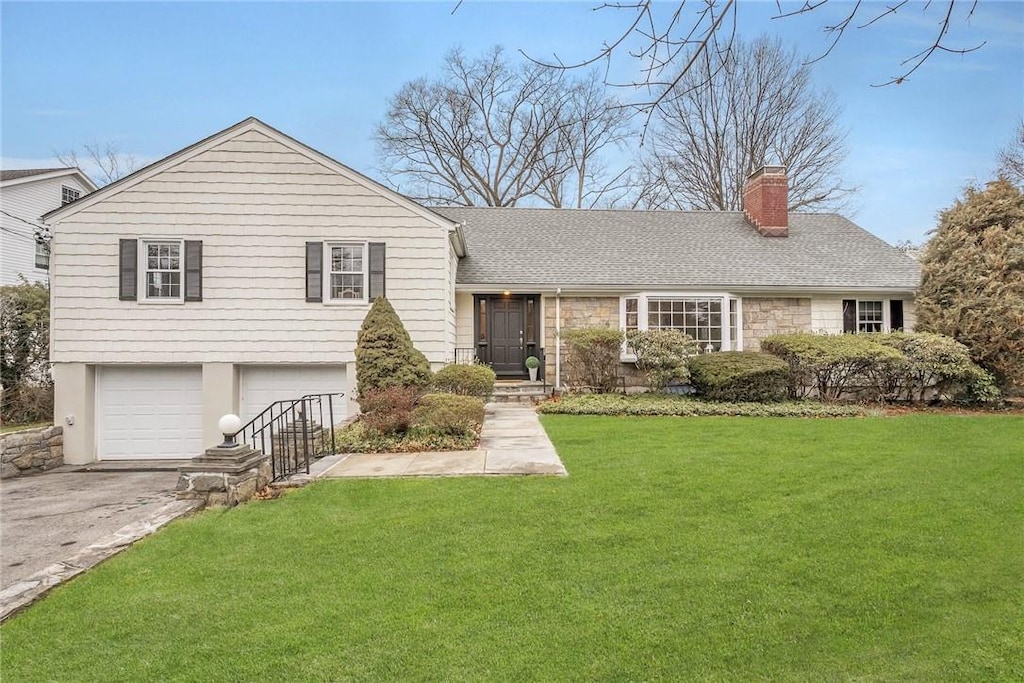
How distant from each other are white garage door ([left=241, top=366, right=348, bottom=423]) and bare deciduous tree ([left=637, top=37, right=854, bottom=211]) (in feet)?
58.7

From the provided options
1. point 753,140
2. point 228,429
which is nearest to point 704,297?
point 228,429

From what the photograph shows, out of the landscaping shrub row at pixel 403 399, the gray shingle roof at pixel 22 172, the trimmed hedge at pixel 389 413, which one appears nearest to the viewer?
the landscaping shrub row at pixel 403 399

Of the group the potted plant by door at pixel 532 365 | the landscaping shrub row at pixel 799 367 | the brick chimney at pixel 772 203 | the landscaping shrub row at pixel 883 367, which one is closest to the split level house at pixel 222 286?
the potted plant by door at pixel 532 365

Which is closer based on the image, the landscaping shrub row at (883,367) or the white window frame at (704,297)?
the landscaping shrub row at (883,367)

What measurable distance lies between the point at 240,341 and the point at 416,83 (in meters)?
19.4

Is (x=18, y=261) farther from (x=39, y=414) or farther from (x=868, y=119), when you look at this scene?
(x=868, y=119)

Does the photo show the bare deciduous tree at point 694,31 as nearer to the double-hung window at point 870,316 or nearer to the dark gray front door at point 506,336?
the dark gray front door at point 506,336

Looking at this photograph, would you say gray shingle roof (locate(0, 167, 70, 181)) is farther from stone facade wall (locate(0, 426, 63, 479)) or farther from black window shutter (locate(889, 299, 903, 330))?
black window shutter (locate(889, 299, 903, 330))

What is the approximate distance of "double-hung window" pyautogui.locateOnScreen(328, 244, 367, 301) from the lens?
1120 cm

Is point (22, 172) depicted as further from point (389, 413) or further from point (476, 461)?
point (476, 461)

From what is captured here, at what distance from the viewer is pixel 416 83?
26156 mm

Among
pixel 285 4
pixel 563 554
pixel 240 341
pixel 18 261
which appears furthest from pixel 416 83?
pixel 563 554

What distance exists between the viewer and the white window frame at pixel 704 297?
1324cm

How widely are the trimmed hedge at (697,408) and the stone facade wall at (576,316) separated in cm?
233
